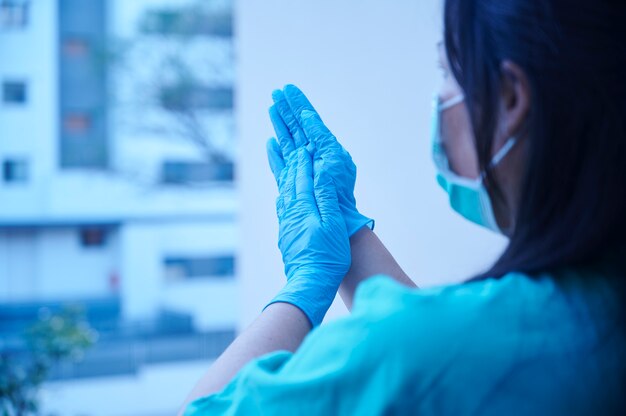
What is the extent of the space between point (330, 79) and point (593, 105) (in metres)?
1.31

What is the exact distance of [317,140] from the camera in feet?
2.94

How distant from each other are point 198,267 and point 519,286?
1147 centimetres

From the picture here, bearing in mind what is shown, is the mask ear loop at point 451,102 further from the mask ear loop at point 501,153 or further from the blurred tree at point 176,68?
the blurred tree at point 176,68

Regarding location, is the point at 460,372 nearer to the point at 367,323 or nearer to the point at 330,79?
the point at 367,323

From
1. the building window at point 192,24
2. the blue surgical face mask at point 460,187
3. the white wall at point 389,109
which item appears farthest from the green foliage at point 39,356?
the building window at point 192,24

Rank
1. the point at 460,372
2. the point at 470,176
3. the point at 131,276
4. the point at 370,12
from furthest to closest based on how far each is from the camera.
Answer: the point at 131,276, the point at 370,12, the point at 470,176, the point at 460,372

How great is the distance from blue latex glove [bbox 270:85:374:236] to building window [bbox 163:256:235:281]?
35.5 ft

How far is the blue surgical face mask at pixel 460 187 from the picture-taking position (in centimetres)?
65

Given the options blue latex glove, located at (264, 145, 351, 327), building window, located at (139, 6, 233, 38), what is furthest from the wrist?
building window, located at (139, 6, 233, 38)

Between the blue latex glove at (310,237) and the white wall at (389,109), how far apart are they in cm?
55

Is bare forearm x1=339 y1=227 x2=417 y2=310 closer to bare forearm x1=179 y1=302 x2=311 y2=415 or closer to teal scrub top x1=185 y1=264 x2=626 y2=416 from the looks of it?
bare forearm x1=179 y1=302 x2=311 y2=415

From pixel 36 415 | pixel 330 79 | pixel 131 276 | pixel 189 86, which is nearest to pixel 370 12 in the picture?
pixel 330 79

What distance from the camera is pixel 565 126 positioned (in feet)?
1.80

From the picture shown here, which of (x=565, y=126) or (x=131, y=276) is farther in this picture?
(x=131, y=276)
